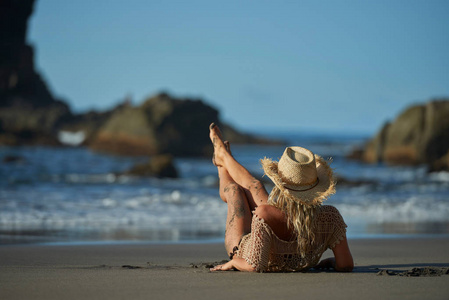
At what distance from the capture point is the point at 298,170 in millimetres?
4715

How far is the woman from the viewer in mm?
4785

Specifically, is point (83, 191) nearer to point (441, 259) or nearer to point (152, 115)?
point (441, 259)

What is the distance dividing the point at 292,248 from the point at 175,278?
937mm

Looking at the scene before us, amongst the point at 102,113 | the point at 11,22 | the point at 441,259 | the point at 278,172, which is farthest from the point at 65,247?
the point at 11,22

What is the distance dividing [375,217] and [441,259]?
192 inches

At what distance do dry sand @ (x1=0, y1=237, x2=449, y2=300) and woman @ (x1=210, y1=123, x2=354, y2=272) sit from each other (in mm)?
148

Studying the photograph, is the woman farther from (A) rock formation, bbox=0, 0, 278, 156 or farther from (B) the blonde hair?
(A) rock formation, bbox=0, 0, 278, 156

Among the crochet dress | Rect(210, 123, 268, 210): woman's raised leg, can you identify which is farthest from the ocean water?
the crochet dress

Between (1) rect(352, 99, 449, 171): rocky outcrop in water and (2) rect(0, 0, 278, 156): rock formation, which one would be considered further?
(2) rect(0, 0, 278, 156): rock formation

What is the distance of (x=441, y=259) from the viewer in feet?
20.9

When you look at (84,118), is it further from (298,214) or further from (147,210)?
(298,214)

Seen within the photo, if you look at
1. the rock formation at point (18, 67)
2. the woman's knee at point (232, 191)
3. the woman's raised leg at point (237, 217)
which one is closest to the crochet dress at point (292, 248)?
the woman's raised leg at point (237, 217)

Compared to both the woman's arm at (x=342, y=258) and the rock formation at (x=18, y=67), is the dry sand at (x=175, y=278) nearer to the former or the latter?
the woman's arm at (x=342, y=258)

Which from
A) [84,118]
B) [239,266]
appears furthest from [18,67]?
[239,266]
